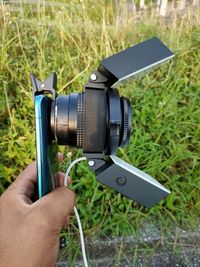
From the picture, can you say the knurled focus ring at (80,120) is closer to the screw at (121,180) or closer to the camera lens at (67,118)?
the camera lens at (67,118)

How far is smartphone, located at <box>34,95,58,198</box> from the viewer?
71 centimetres

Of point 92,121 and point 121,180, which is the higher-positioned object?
point 92,121

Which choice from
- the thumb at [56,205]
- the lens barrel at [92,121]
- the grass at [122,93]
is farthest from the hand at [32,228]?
the grass at [122,93]

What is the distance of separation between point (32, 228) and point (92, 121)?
0.86 ft

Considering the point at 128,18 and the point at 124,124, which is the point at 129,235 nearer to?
the point at 124,124

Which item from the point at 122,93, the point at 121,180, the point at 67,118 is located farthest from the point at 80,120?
the point at 122,93

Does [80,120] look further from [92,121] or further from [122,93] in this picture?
[122,93]

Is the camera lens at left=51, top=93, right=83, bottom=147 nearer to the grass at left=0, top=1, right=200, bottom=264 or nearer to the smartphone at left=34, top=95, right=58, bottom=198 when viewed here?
the smartphone at left=34, top=95, right=58, bottom=198

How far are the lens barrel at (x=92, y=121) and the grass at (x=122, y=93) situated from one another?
76 centimetres

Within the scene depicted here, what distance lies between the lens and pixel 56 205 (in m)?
0.76

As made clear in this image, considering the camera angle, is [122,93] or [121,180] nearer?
[121,180]

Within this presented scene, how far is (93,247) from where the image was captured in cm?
145

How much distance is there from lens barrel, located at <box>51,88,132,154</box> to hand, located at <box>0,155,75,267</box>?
141mm

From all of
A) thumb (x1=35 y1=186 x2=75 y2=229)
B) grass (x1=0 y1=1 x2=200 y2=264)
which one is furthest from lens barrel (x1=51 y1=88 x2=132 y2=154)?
grass (x1=0 y1=1 x2=200 y2=264)
